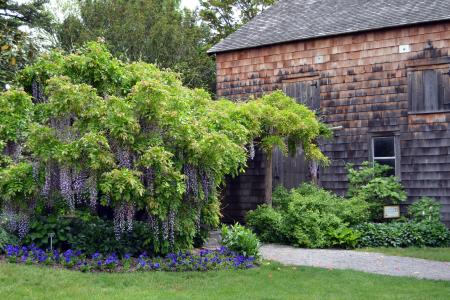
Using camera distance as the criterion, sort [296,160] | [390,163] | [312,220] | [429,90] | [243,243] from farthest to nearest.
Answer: [296,160] → [390,163] → [429,90] → [312,220] → [243,243]

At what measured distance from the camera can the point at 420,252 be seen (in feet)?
38.8

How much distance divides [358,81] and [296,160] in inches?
113

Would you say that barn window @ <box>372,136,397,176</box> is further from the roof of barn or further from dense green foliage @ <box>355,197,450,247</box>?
the roof of barn

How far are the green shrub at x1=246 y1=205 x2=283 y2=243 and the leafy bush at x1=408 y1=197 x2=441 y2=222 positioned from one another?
332 centimetres

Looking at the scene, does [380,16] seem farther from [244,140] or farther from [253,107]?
[244,140]

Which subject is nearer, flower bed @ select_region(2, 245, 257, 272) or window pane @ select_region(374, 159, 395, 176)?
flower bed @ select_region(2, 245, 257, 272)

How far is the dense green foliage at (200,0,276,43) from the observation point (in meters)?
30.2

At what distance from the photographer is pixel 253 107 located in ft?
44.5

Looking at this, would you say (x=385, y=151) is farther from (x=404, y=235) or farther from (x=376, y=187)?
(x=404, y=235)

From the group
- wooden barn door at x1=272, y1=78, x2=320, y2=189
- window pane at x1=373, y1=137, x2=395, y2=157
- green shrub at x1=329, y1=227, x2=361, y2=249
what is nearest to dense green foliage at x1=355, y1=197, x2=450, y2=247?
green shrub at x1=329, y1=227, x2=361, y2=249

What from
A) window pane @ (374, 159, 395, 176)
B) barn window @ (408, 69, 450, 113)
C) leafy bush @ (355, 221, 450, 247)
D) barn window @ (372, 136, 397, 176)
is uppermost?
barn window @ (408, 69, 450, 113)

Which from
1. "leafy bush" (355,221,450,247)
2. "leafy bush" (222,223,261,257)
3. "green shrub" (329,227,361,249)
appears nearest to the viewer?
"leafy bush" (222,223,261,257)

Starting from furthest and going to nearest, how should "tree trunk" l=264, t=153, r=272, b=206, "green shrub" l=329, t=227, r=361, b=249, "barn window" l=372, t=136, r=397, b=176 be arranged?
"barn window" l=372, t=136, r=397, b=176, "tree trunk" l=264, t=153, r=272, b=206, "green shrub" l=329, t=227, r=361, b=249

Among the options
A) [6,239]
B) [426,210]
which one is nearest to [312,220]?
[426,210]
